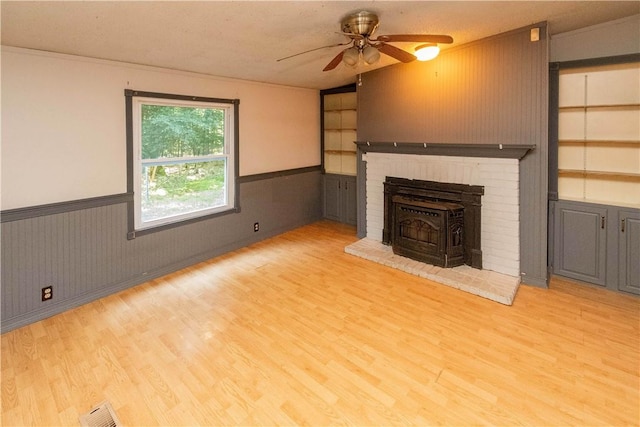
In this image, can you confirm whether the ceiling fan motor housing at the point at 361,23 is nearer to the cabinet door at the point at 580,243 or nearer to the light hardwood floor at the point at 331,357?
the light hardwood floor at the point at 331,357

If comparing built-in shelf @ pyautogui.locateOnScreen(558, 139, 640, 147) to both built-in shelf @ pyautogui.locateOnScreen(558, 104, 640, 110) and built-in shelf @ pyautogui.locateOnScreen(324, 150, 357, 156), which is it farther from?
built-in shelf @ pyautogui.locateOnScreen(324, 150, 357, 156)

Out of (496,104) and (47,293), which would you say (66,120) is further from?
(496,104)

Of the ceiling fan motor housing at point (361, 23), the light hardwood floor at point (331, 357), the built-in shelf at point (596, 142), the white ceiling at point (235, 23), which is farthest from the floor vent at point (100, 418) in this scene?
the built-in shelf at point (596, 142)

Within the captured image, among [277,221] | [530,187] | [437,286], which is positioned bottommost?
[437,286]

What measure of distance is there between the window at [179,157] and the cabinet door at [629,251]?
4.26 m

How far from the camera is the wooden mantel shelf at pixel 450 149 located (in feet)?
11.3

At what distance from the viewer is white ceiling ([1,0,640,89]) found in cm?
231

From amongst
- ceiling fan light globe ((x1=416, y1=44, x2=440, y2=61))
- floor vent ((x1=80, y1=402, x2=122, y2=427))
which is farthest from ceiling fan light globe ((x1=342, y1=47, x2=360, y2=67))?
floor vent ((x1=80, y1=402, x2=122, y2=427))

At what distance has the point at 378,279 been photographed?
148 inches

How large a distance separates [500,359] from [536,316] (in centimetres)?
81

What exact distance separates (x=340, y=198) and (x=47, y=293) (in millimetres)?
4158

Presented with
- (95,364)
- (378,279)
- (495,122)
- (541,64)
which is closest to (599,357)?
(378,279)

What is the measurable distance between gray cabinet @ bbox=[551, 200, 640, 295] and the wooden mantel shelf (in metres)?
0.73

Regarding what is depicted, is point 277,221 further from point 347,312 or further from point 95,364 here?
point 95,364
